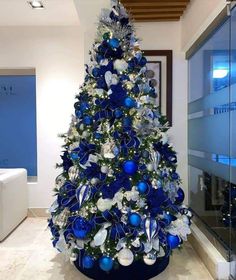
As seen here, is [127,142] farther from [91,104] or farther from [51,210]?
[51,210]

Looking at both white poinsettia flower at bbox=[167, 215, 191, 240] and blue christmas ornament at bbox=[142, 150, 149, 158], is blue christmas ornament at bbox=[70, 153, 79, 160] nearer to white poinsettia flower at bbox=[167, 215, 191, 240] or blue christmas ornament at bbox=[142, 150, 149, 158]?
blue christmas ornament at bbox=[142, 150, 149, 158]

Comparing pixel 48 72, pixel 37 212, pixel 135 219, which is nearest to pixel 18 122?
pixel 48 72

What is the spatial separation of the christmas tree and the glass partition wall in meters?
0.41

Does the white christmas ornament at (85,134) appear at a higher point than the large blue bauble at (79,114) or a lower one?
lower

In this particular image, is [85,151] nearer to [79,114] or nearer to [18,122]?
[79,114]

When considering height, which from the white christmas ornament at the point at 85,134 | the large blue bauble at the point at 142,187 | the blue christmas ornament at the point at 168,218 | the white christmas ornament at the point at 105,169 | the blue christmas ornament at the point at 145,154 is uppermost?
the white christmas ornament at the point at 85,134

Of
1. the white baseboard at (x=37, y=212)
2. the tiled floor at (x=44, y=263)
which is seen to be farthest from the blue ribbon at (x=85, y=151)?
the white baseboard at (x=37, y=212)

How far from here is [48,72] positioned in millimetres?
4312

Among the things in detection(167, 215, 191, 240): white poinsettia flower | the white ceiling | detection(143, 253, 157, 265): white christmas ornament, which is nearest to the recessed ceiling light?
the white ceiling

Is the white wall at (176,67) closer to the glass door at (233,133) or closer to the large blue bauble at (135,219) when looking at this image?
the glass door at (233,133)

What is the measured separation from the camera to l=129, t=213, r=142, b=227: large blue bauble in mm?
2172

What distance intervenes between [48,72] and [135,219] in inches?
111

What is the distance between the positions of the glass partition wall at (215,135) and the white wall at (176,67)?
89mm

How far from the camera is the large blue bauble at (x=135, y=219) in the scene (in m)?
2.17
